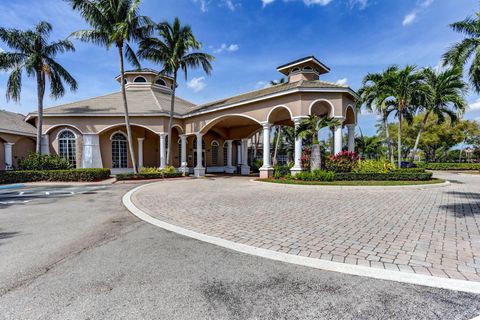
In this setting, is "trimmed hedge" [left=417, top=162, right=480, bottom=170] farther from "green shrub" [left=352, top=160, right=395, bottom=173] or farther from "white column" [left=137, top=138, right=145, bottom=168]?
"white column" [left=137, top=138, right=145, bottom=168]

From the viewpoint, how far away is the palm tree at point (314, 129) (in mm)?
15203

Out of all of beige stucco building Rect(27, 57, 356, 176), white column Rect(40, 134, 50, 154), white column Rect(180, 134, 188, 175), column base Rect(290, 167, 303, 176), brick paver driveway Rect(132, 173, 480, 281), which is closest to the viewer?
brick paver driveway Rect(132, 173, 480, 281)

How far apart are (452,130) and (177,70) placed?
36.3 meters

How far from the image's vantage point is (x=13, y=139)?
20.0 metres

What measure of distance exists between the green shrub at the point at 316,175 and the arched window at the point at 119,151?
54.6 ft

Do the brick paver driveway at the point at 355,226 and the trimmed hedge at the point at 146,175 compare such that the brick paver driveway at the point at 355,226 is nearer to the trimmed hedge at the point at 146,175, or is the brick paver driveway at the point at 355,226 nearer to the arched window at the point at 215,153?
the trimmed hedge at the point at 146,175

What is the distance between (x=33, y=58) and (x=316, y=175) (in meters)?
21.7

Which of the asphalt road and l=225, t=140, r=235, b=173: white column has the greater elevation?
l=225, t=140, r=235, b=173: white column

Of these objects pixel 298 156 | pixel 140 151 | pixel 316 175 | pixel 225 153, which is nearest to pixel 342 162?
pixel 316 175

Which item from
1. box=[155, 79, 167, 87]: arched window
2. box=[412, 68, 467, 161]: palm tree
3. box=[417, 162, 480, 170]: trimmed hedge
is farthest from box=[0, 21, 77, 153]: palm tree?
box=[417, 162, 480, 170]: trimmed hedge

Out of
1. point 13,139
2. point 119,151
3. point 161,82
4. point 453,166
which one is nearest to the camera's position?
point 13,139

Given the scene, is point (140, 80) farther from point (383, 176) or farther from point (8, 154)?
point (383, 176)

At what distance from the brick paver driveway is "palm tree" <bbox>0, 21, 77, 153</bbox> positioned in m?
16.7

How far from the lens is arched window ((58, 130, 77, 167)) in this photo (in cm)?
2155
